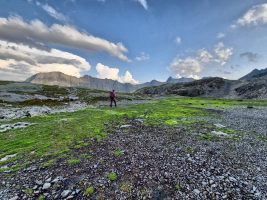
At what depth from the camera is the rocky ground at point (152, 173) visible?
985 centimetres

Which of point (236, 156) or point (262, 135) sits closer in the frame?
point (236, 156)

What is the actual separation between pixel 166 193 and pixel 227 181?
12.3 feet

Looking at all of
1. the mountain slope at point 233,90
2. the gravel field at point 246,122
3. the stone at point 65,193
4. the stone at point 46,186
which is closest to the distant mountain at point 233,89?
the mountain slope at point 233,90

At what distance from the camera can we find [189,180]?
1096 cm

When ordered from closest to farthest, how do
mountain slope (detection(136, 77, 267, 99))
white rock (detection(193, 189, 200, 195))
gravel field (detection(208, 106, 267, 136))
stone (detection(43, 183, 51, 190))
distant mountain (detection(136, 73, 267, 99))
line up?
white rock (detection(193, 189, 200, 195))
stone (detection(43, 183, 51, 190))
gravel field (detection(208, 106, 267, 136))
mountain slope (detection(136, 77, 267, 99))
distant mountain (detection(136, 73, 267, 99))

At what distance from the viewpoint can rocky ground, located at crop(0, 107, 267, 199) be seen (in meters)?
9.85

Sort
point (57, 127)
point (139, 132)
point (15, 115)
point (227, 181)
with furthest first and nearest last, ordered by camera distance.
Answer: point (15, 115) < point (57, 127) < point (139, 132) < point (227, 181)

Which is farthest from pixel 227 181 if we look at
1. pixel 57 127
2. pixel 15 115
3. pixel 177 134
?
pixel 15 115

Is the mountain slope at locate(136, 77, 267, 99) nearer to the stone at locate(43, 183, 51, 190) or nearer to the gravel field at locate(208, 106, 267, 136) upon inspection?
the gravel field at locate(208, 106, 267, 136)

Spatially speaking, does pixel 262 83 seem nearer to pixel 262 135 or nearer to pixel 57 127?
pixel 262 135

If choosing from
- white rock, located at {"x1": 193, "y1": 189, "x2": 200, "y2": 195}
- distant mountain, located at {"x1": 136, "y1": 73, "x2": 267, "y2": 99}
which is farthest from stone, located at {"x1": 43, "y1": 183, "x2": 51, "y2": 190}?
distant mountain, located at {"x1": 136, "y1": 73, "x2": 267, "y2": 99}

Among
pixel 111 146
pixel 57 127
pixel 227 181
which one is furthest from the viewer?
pixel 57 127

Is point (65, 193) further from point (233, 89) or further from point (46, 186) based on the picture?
point (233, 89)

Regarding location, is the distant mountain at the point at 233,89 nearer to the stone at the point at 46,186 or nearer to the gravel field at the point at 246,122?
the gravel field at the point at 246,122
